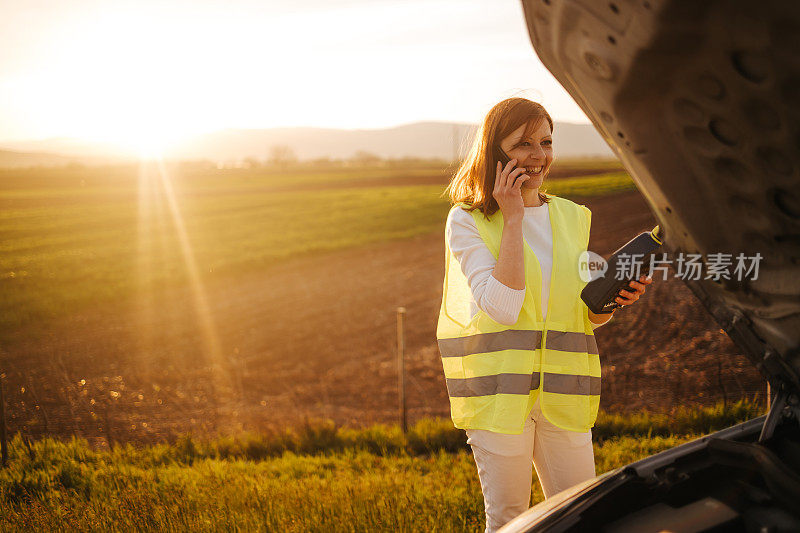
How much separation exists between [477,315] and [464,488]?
224cm

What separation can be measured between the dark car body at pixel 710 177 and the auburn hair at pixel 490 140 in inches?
29.1

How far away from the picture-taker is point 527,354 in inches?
84.7

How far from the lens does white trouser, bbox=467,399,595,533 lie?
2.12 meters

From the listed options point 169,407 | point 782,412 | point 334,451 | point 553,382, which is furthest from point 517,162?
point 169,407

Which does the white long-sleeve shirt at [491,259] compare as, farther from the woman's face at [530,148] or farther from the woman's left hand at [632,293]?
the woman's left hand at [632,293]

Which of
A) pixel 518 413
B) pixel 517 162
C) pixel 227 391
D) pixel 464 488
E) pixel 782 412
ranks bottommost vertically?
pixel 227 391

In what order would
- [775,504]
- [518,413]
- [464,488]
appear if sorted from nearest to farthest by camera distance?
1. [775,504]
2. [518,413]
3. [464,488]

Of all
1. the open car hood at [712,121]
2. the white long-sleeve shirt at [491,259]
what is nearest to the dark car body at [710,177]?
the open car hood at [712,121]

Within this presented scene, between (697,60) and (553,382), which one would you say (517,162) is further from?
(697,60)

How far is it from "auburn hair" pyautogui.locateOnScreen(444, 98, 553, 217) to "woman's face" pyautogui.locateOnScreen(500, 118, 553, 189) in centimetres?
1

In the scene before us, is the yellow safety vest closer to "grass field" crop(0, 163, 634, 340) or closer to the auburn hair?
the auburn hair

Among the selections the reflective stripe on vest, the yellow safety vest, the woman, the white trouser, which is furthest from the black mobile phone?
the white trouser

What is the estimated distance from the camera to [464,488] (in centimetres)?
407

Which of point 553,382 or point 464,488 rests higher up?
point 553,382
